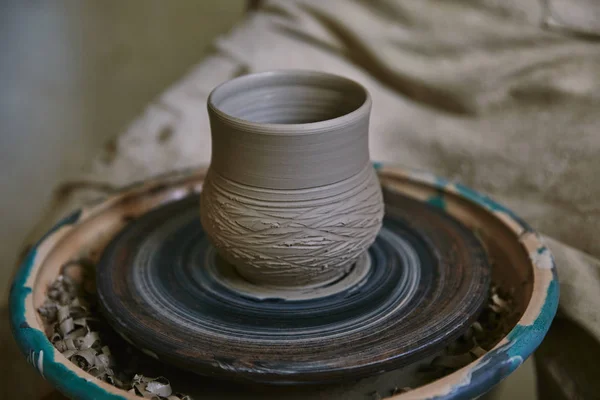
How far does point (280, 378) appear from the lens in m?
0.67

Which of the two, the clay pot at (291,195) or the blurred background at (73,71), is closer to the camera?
the clay pot at (291,195)

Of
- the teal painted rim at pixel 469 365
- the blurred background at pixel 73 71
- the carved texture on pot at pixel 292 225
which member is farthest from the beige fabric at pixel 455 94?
the blurred background at pixel 73 71

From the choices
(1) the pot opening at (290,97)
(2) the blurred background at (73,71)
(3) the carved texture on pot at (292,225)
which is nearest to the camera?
(3) the carved texture on pot at (292,225)

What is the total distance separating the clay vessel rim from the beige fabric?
46 cm

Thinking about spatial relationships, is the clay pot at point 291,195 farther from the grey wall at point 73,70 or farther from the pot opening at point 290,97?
the grey wall at point 73,70

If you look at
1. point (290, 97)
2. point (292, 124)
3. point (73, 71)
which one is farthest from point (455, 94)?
point (73, 71)

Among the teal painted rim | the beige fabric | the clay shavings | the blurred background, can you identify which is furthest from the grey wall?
the teal painted rim

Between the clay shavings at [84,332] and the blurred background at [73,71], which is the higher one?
the clay shavings at [84,332]

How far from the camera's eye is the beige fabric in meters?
1.15

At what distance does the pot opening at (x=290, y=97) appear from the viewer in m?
0.86

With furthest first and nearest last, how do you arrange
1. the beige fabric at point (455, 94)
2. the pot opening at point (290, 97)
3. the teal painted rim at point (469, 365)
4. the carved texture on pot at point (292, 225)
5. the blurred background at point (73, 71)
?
the blurred background at point (73, 71) < the beige fabric at point (455, 94) < the pot opening at point (290, 97) < the carved texture on pot at point (292, 225) < the teal painted rim at point (469, 365)

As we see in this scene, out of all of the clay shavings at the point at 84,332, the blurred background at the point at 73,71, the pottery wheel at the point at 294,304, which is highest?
the pottery wheel at the point at 294,304

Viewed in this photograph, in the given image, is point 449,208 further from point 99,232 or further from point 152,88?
point 152,88

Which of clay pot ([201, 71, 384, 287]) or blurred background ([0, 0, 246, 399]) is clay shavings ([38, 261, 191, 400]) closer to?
clay pot ([201, 71, 384, 287])
